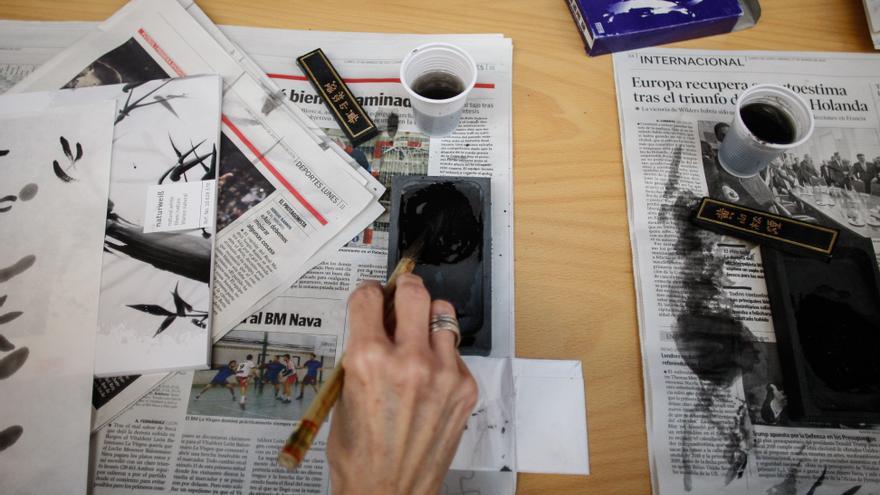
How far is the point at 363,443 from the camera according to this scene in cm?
43

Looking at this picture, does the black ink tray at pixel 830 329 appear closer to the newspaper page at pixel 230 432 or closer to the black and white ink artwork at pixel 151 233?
the newspaper page at pixel 230 432

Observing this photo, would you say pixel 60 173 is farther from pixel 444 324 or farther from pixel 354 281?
pixel 444 324

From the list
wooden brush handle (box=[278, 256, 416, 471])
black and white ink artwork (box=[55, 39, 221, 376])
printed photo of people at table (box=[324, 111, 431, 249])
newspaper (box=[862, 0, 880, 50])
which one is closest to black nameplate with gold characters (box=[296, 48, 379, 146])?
printed photo of people at table (box=[324, 111, 431, 249])

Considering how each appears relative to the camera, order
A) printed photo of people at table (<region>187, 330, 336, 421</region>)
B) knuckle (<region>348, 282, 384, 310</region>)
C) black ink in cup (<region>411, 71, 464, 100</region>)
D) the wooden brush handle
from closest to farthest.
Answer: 1. the wooden brush handle
2. knuckle (<region>348, 282, 384, 310</region>)
3. printed photo of people at table (<region>187, 330, 336, 421</region>)
4. black ink in cup (<region>411, 71, 464, 100</region>)

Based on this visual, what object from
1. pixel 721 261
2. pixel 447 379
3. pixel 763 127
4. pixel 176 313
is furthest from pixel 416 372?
pixel 763 127

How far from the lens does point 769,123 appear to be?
0.65 meters

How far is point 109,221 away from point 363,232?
1.07 feet

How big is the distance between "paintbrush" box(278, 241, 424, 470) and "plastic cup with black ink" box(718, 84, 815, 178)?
0.46m

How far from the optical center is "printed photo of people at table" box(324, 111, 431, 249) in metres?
0.68

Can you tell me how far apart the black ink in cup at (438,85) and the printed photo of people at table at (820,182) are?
14.3 inches

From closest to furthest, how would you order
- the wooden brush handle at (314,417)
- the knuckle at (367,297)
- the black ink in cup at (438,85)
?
the wooden brush handle at (314,417), the knuckle at (367,297), the black ink in cup at (438,85)

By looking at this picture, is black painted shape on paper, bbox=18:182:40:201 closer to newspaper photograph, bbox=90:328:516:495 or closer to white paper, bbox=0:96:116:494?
white paper, bbox=0:96:116:494

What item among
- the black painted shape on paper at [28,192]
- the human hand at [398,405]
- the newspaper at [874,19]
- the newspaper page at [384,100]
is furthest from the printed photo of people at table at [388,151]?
the newspaper at [874,19]

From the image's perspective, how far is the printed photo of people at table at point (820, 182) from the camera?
0.65m
